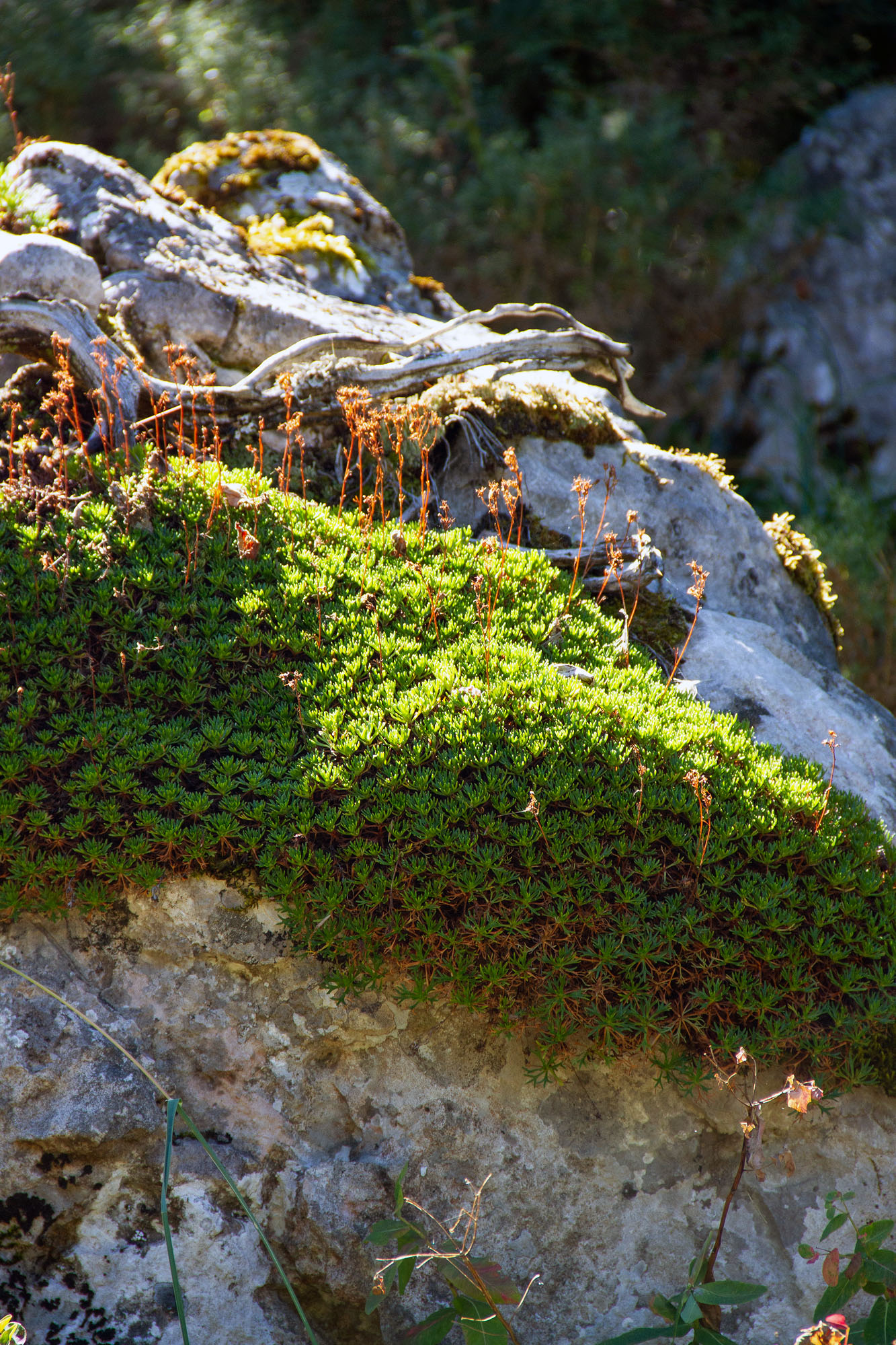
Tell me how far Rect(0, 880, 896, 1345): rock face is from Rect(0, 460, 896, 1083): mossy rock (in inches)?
6.9

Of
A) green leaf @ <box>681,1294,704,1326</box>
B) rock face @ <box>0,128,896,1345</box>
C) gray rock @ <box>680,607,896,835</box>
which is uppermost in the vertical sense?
gray rock @ <box>680,607,896,835</box>

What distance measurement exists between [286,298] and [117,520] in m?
2.69

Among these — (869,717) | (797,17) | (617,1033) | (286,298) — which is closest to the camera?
(617,1033)

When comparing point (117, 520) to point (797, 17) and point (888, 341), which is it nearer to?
point (888, 341)

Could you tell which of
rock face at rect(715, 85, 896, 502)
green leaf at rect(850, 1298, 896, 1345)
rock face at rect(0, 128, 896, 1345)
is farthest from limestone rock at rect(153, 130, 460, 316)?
green leaf at rect(850, 1298, 896, 1345)

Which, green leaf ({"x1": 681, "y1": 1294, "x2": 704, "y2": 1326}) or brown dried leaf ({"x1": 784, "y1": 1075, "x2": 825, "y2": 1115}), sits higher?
brown dried leaf ({"x1": 784, "y1": 1075, "x2": 825, "y2": 1115})

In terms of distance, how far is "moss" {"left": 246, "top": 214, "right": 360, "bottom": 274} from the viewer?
707 centimetres

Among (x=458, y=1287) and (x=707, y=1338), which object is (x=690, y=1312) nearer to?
(x=707, y=1338)

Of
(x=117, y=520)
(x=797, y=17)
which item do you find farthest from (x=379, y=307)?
(x=797, y=17)

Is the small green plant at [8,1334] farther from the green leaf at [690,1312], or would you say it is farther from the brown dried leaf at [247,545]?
the brown dried leaf at [247,545]

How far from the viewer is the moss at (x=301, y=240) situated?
707 centimetres

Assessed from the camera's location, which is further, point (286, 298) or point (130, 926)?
point (286, 298)

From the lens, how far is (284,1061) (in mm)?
3416

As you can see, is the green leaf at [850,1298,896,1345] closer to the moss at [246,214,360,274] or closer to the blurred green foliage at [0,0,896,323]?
the moss at [246,214,360,274]
